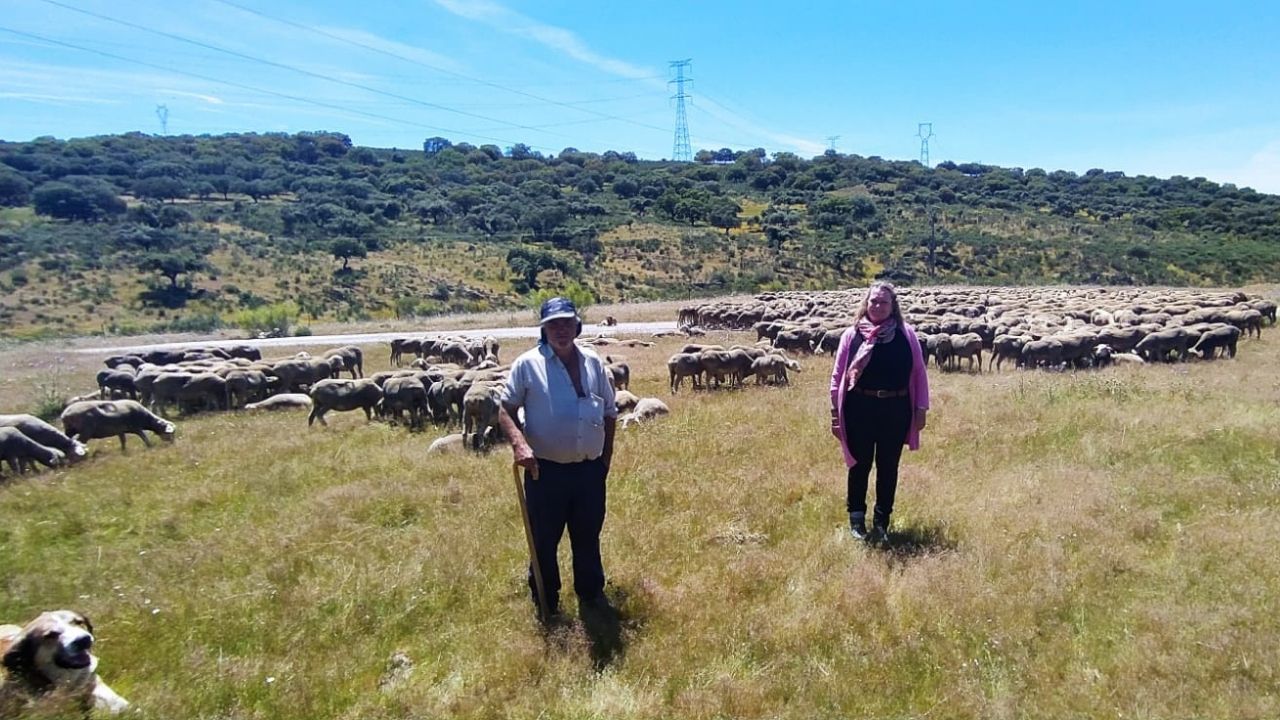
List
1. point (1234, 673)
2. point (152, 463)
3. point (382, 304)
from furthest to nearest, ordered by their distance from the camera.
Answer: point (382, 304)
point (152, 463)
point (1234, 673)

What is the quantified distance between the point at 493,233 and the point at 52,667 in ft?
276

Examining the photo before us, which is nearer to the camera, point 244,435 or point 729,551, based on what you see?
point 729,551

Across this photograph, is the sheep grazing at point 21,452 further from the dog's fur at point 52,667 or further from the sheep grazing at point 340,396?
the dog's fur at point 52,667

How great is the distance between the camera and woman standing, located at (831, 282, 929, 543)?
675 cm

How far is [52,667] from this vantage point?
450 centimetres

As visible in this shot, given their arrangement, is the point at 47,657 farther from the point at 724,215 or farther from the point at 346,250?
the point at 724,215

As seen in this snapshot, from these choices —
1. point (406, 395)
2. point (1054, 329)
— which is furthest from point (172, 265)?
point (1054, 329)

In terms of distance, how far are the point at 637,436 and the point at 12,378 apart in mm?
24049

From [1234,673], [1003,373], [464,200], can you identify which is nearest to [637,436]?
[1234,673]

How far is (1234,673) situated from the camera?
4.68m

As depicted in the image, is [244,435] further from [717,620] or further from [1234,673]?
[1234,673]

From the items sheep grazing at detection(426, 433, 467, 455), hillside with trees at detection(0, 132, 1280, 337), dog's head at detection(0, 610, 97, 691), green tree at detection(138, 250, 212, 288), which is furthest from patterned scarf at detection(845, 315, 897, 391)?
green tree at detection(138, 250, 212, 288)

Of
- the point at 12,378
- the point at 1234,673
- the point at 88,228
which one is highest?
the point at 88,228

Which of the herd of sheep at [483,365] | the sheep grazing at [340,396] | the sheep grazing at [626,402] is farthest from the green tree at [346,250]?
the sheep grazing at [626,402]
